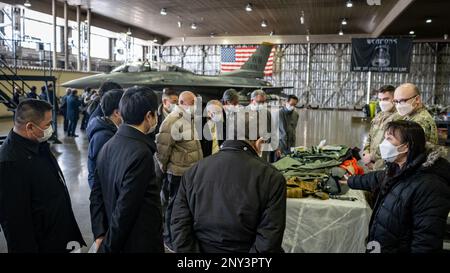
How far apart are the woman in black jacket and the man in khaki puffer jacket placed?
2131 millimetres

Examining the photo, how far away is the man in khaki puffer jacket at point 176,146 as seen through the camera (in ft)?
12.5

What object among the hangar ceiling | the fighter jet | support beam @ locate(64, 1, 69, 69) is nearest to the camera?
the fighter jet

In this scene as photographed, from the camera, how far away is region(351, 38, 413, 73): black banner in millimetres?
16797

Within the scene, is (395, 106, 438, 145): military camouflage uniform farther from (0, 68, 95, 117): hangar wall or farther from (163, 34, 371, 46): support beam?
(163, 34, 371, 46): support beam

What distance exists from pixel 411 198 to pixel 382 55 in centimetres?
1725

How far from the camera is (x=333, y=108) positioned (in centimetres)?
2898

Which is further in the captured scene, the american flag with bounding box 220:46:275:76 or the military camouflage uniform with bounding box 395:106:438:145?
the american flag with bounding box 220:46:275:76

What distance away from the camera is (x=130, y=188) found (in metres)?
1.94

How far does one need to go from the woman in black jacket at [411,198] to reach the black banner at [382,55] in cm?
1656

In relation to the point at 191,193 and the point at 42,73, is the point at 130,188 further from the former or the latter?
the point at 42,73

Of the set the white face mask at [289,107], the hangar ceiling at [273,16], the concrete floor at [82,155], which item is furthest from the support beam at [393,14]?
the white face mask at [289,107]

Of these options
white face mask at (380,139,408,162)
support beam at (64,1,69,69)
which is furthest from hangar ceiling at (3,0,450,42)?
white face mask at (380,139,408,162)

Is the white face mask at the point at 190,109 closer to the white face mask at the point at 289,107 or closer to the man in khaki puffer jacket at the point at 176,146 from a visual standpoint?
the man in khaki puffer jacket at the point at 176,146

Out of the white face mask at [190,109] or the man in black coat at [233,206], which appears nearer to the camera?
the man in black coat at [233,206]
